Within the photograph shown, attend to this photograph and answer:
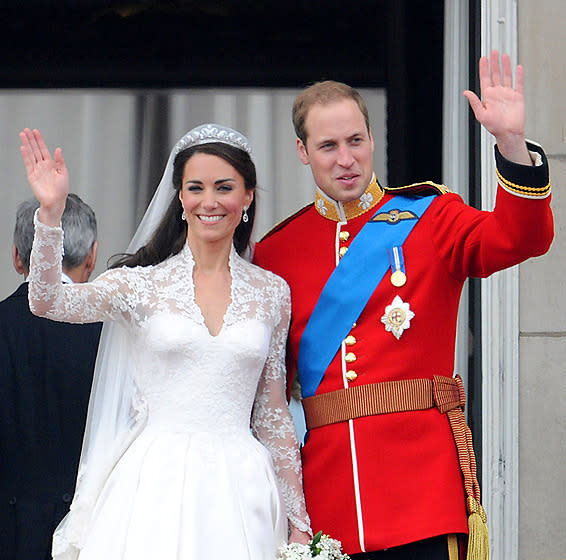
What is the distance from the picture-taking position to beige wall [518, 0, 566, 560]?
3943 millimetres

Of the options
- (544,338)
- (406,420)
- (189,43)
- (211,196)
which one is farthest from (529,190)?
(189,43)

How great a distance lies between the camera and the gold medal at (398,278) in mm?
3023

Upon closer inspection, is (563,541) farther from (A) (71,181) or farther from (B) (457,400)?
(A) (71,181)

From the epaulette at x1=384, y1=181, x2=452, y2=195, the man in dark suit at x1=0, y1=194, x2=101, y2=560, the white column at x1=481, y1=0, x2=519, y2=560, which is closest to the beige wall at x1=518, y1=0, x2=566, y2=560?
the white column at x1=481, y1=0, x2=519, y2=560

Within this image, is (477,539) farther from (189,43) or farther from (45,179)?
(189,43)

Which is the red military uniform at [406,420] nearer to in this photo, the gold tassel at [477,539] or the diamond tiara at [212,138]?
the gold tassel at [477,539]

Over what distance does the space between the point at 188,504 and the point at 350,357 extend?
0.55 meters

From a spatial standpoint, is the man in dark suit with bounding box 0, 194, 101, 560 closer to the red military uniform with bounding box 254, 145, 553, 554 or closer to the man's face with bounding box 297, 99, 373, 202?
the red military uniform with bounding box 254, 145, 553, 554

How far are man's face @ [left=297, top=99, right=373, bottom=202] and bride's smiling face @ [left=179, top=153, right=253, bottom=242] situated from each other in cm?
23

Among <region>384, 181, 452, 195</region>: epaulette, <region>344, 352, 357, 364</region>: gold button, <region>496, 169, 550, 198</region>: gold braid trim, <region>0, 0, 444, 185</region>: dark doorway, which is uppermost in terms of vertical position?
<region>0, 0, 444, 185</region>: dark doorway

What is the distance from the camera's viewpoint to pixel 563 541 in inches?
156

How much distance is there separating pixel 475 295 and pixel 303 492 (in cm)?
129

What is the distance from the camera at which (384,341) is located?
3008 millimetres

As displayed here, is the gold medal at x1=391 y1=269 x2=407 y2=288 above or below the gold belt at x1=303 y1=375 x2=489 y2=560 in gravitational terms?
above
